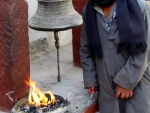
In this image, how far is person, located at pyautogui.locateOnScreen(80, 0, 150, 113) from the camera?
11.1 feet

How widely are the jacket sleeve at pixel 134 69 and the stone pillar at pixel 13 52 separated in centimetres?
103

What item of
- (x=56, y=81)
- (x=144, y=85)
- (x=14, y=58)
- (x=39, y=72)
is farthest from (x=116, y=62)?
(x=39, y=72)

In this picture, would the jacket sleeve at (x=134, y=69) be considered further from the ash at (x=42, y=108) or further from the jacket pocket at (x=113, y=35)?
the ash at (x=42, y=108)

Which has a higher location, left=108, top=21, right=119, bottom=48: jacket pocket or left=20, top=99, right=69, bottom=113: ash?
left=108, top=21, right=119, bottom=48: jacket pocket

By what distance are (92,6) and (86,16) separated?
139 mm

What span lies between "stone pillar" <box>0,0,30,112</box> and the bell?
31 centimetres

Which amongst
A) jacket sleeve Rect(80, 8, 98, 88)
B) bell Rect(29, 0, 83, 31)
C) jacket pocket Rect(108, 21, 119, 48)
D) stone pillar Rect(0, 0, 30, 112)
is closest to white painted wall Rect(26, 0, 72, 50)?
stone pillar Rect(0, 0, 30, 112)

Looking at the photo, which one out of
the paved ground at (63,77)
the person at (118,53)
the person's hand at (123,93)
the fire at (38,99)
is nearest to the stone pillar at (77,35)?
the paved ground at (63,77)

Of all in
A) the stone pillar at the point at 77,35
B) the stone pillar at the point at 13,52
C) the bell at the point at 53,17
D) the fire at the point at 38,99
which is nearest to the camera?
the fire at the point at 38,99

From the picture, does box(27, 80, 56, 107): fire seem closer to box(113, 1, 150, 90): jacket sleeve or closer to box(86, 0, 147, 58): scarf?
box(113, 1, 150, 90): jacket sleeve

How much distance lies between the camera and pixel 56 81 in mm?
4734

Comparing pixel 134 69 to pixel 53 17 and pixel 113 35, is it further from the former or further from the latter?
pixel 53 17

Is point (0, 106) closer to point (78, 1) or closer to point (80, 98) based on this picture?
point (80, 98)

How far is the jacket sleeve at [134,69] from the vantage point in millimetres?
3451
